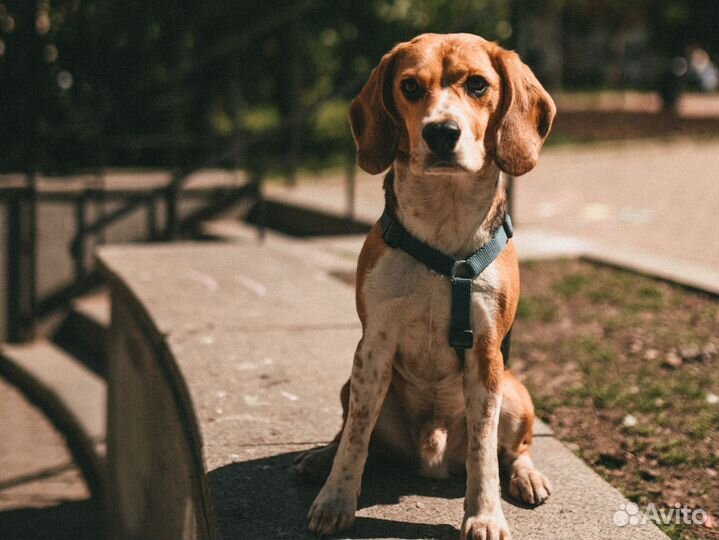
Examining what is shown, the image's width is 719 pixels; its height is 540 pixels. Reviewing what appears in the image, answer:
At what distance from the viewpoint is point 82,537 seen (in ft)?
19.2

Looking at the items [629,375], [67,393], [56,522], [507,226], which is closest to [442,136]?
[507,226]

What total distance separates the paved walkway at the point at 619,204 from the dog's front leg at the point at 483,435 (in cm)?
334

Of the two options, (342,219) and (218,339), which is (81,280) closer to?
(342,219)

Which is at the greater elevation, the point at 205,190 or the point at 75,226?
the point at 205,190

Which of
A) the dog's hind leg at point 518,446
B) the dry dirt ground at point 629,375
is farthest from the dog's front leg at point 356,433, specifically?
the dry dirt ground at point 629,375

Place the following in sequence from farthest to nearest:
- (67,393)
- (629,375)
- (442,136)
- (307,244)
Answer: (307,244) < (67,393) < (629,375) < (442,136)

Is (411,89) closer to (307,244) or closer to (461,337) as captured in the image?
(461,337)

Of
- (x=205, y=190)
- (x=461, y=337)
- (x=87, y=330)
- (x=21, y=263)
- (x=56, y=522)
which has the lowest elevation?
(x=56, y=522)

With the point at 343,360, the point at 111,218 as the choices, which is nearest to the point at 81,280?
the point at 111,218

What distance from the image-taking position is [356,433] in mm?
2717

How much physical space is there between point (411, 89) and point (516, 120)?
1.00ft

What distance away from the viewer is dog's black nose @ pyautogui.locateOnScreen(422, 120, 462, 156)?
247 centimetres

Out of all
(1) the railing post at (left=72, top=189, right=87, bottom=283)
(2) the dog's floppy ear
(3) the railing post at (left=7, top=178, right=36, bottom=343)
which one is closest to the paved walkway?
(1) the railing post at (left=72, top=189, right=87, bottom=283)

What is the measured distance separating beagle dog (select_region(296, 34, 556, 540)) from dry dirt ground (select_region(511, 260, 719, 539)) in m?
0.86
